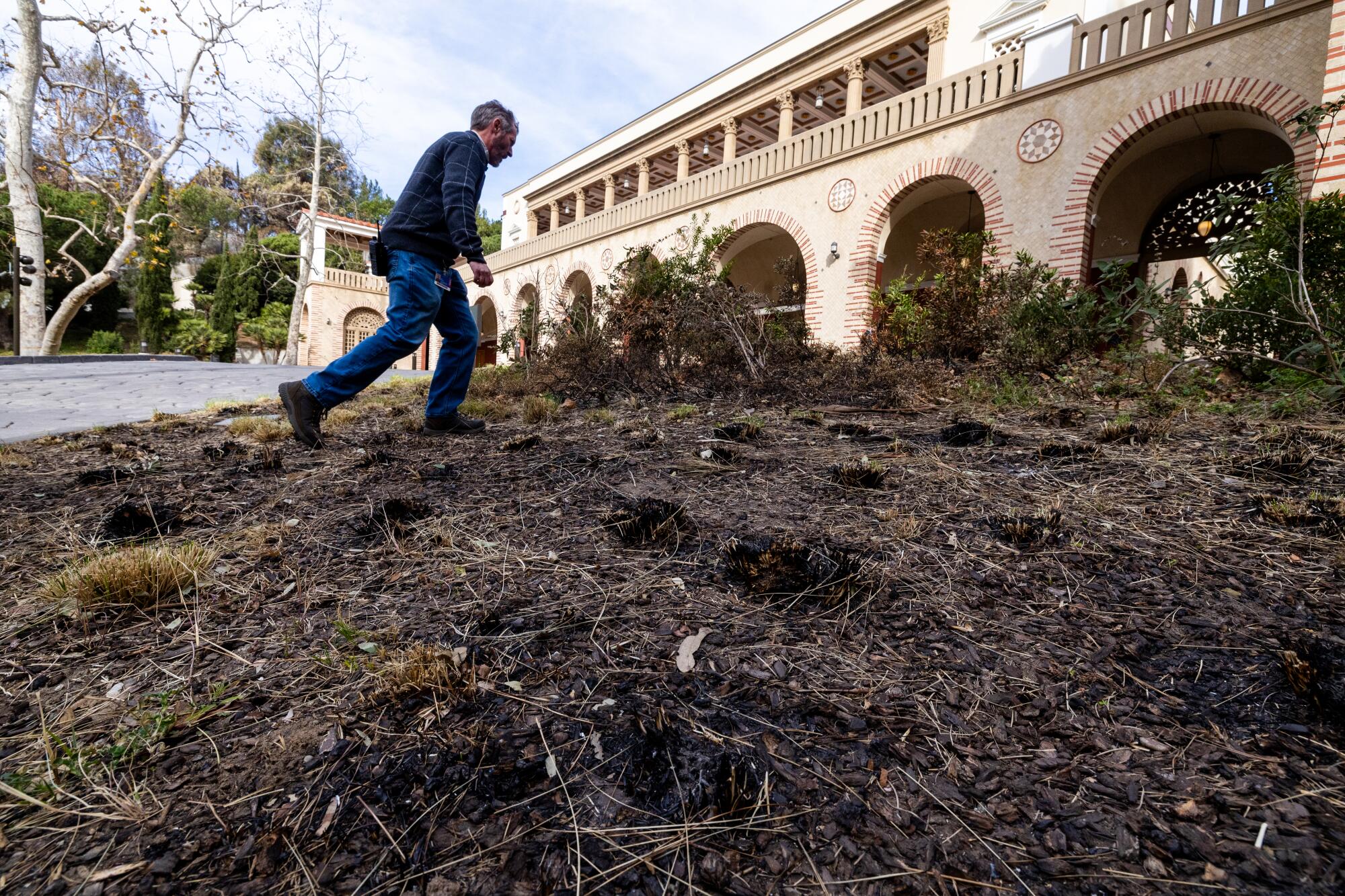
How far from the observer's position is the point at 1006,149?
8.80m

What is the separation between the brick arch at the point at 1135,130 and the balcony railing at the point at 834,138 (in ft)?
5.83

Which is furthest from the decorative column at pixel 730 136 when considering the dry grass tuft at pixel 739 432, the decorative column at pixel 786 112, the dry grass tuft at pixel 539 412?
the dry grass tuft at pixel 739 432

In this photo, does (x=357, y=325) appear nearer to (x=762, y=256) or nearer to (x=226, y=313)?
(x=226, y=313)

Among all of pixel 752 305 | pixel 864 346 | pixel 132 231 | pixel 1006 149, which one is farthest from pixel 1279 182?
pixel 132 231

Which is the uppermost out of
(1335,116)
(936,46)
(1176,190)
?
(936,46)

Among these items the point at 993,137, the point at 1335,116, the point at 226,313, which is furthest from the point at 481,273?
the point at 226,313

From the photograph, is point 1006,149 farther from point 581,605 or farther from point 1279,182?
point 581,605

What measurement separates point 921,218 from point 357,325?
2403 cm

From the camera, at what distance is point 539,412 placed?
Answer: 4.92m

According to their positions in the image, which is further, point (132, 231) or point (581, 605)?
point (132, 231)

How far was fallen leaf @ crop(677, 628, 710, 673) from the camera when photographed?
1.33 meters

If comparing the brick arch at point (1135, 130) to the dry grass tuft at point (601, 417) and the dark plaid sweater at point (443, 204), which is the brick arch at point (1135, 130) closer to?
the dry grass tuft at point (601, 417)

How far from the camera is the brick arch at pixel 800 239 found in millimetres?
11078

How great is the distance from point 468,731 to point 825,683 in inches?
28.7
